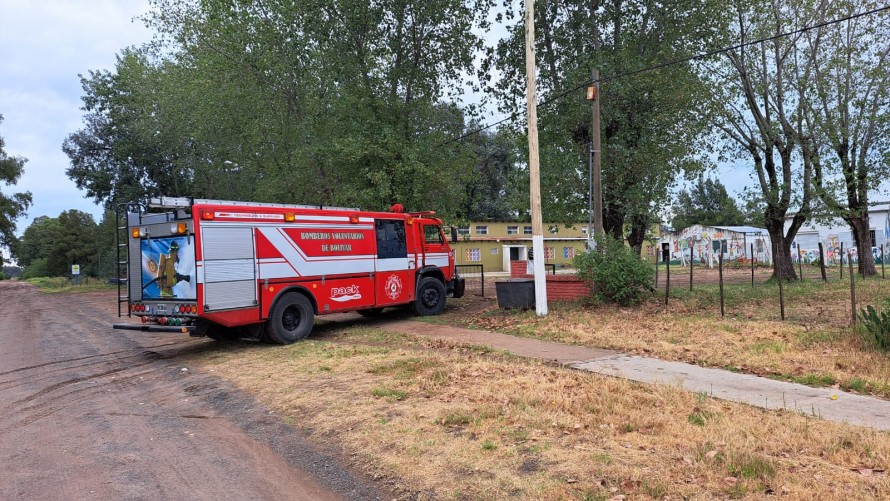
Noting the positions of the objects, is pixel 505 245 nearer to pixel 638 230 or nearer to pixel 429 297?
pixel 638 230

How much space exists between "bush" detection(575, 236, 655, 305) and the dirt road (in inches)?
346

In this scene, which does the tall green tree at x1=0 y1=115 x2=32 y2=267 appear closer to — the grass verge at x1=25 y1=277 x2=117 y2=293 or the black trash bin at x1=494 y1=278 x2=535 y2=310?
the grass verge at x1=25 y1=277 x2=117 y2=293

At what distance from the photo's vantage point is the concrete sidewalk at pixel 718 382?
5746 millimetres

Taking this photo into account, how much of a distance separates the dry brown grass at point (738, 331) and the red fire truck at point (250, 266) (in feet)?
9.65

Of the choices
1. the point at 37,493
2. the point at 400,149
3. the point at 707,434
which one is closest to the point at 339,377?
the point at 37,493

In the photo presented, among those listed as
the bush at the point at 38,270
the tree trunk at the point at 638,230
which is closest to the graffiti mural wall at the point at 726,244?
the tree trunk at the point at 638,230

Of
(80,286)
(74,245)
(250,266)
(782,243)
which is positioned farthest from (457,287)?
(74,245)

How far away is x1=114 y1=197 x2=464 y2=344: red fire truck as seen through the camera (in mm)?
10164

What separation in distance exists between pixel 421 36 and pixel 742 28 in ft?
35.6

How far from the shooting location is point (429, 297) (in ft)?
51.0

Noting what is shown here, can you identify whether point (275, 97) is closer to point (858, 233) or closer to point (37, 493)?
point (37, 493)

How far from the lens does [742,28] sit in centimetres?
1988

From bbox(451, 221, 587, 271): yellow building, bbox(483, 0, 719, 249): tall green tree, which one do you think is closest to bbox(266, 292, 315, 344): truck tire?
bbox(483, 0, 719, 249): tall green tree

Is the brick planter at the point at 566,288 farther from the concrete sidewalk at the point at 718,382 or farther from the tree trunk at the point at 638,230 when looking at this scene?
the concrete sidewalk at the point at 718,382
